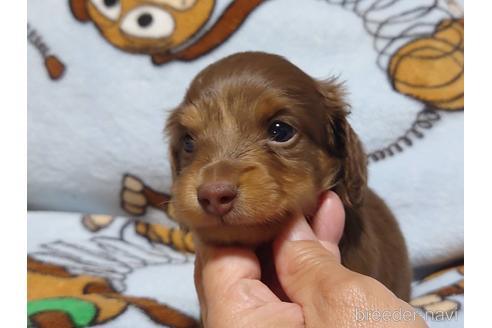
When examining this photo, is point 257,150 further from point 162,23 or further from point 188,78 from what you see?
point 162,23

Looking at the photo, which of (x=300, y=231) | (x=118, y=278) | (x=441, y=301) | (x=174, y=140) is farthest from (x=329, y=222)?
(x=118, y=278)

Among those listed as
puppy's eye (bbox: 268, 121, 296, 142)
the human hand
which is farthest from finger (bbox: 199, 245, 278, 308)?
puppy's eye (bbox: 268, 121, 296, 142)

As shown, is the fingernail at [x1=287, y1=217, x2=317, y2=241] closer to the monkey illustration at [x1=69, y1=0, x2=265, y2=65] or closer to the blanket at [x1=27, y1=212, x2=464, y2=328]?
the blanket at [x1=27, y1=212, x2=464, y2=328]

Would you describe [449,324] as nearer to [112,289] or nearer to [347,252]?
[347,252]

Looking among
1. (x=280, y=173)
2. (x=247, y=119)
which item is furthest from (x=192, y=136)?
(x=280, y=173)

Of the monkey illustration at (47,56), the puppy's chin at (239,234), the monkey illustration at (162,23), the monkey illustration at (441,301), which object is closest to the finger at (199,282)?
the puppy's chin at (239,234)

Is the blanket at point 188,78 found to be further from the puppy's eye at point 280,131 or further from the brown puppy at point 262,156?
the puppy's eye at point 280,131
